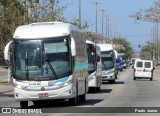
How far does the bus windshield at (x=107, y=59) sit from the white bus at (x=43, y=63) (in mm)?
24316

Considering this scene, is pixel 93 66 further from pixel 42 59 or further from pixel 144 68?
pixel 144 68

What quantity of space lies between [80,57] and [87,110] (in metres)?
4.51

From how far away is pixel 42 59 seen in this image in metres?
21.4

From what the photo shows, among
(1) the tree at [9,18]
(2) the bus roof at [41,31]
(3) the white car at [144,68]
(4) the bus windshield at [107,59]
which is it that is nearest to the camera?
(2) the bus roof at [41,31]

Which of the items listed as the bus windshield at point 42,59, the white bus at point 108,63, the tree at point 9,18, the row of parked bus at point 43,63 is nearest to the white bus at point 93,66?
the tree at point 9,18

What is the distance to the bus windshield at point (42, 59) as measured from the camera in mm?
21266

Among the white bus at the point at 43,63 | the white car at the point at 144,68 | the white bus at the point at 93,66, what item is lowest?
the white car at the point at 144,68

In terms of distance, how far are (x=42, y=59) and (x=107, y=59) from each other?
83.5 ft

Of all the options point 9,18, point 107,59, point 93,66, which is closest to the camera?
point 93,66

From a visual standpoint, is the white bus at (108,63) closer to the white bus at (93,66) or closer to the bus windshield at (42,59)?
the white bus at (93,66)

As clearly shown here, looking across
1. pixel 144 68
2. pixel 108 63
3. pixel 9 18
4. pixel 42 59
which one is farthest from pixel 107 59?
pixel 42 59

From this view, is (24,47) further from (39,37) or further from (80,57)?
(80,57)

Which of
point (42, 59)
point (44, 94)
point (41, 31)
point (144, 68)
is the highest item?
point (41, 31)

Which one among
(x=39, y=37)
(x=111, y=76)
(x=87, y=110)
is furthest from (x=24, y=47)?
(x=111, y=76)
